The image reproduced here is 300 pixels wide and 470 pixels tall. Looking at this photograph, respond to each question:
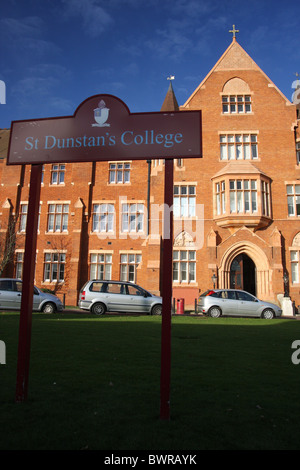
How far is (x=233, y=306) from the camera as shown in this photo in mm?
17984

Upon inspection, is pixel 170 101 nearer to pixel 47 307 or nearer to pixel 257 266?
pixel 257 266

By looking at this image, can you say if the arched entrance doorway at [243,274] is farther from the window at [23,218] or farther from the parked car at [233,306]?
the window at [23,218]

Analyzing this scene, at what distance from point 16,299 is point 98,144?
45.3ft

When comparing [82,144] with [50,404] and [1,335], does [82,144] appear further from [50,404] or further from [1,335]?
[1,335]

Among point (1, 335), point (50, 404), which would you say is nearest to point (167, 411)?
point (50, 404)

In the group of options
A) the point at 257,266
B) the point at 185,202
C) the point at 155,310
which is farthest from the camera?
the point at 185,202

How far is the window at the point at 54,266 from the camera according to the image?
2747cm

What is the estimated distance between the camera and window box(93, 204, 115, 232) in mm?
27469

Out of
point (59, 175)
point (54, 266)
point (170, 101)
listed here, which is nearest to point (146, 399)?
point (54, 266)

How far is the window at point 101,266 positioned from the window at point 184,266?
5.30m

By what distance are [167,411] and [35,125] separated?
13.2 ft

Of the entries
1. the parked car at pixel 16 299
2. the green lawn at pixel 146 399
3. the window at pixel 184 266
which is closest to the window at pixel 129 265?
the window at pixel 184 266

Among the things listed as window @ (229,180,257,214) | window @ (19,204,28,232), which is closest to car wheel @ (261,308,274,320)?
window @ (229,180,257,214)

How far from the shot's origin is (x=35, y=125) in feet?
16.1
